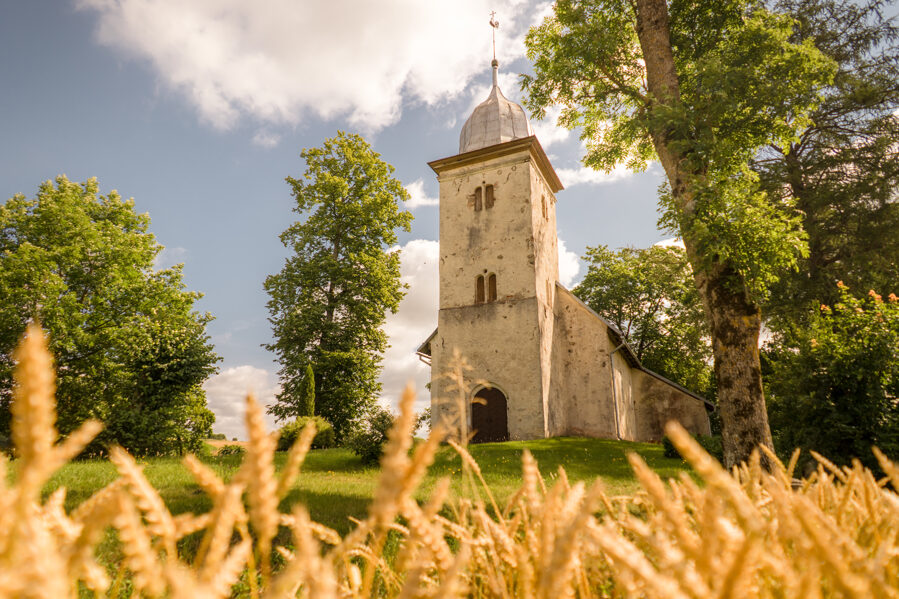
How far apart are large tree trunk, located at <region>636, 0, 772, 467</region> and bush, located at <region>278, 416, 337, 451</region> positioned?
1208cm

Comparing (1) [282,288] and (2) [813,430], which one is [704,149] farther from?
(1) [282,288]

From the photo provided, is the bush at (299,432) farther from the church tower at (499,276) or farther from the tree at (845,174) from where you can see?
the tree at (845,174)

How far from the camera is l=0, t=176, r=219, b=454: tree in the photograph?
1800 cm

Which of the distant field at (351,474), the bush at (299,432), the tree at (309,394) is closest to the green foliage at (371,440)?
the distant field at (351,474)

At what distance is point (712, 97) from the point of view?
31.2 feet

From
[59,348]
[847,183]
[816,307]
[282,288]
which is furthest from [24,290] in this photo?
[847,183]

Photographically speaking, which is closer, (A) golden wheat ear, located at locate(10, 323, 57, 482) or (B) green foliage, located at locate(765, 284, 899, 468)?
(A) golden wheat ear, located at locate(10, 323, 57, 482)

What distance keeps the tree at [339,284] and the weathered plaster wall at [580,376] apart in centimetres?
840

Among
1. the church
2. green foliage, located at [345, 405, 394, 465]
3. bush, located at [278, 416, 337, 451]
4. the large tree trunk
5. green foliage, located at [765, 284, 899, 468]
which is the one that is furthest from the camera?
the church

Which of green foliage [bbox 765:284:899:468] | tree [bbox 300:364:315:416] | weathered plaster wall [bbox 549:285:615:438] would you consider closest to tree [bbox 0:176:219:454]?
tree [bbox 300:364:315:416]

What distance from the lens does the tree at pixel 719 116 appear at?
854cm

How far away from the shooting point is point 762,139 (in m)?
10.1

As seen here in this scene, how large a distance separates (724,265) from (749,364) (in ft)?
5.83

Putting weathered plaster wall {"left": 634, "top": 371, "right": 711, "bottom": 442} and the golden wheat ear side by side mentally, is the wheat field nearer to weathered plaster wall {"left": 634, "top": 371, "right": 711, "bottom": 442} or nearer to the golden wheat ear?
the golden wheat ear
